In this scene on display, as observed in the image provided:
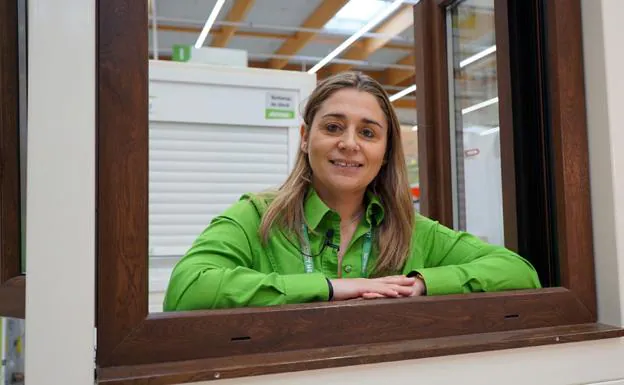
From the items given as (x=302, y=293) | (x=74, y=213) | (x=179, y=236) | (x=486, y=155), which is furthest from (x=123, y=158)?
(x=179, y=236)

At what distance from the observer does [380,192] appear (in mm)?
1696

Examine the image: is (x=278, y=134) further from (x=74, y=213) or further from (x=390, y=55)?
→ (x=390, y=55)

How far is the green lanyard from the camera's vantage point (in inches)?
57.6

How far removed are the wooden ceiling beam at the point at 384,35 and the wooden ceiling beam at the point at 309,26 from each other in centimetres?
67

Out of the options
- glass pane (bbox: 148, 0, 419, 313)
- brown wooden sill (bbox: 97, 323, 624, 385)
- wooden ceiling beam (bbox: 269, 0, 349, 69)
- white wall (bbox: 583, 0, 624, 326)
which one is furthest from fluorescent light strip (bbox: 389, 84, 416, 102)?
brown wooden sill (bbox: 97, 323, 624, 385)

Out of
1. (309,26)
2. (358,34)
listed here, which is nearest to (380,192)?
(309,26)

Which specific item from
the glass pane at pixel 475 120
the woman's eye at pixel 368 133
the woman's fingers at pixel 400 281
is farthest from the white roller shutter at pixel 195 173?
the woman's fingers at pixel 400 281

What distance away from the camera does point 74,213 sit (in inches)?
31.0

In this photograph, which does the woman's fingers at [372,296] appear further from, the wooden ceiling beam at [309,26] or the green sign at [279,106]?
the wooden ceiling beam at [309,26]

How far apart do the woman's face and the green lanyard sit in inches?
5.7

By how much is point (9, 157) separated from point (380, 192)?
1044 millimetres

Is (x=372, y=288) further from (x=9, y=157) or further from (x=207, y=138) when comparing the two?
(x=207, y=138)

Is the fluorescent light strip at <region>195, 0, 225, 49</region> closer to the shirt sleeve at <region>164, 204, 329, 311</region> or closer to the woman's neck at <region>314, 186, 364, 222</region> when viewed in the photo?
the woman's neck at <region>314, 186, 364, 222</region>

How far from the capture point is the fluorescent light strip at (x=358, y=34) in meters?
5.25
